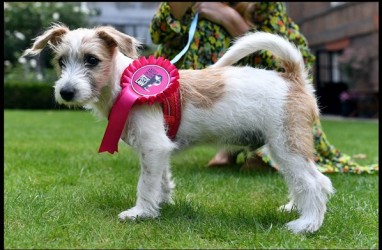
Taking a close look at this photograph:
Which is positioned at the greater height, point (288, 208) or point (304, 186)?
point (304, 186)

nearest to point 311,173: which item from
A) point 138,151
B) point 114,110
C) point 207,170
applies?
point 138,151

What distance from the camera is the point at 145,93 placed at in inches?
115

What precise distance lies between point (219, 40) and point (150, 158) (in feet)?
7.32

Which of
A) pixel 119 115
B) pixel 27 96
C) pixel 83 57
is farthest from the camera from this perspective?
pixel 27 96

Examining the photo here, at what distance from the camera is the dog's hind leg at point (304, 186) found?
2.88m

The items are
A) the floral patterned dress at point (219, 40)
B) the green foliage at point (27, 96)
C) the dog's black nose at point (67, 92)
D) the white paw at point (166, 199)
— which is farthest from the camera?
the green foliage at point (27, 96)

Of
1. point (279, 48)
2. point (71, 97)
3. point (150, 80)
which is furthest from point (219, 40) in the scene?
point (71, 97)

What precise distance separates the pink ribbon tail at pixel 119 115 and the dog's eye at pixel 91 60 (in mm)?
236

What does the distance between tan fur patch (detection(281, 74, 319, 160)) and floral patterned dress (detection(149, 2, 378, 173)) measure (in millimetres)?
1613

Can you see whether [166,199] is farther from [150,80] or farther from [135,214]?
[150,80]

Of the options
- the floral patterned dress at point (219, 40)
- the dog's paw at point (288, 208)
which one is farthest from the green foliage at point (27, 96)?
the dog's paw at point (288, 208)

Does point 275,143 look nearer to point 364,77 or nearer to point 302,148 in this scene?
point 302,148

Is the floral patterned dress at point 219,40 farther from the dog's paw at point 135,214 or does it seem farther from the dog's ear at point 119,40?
the dog's paw at point 135,214

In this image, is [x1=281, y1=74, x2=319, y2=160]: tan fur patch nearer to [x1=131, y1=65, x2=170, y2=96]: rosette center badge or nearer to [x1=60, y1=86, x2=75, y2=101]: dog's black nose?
[x1=131, y1=65, x2=170, y2=96]: rosette center badge
